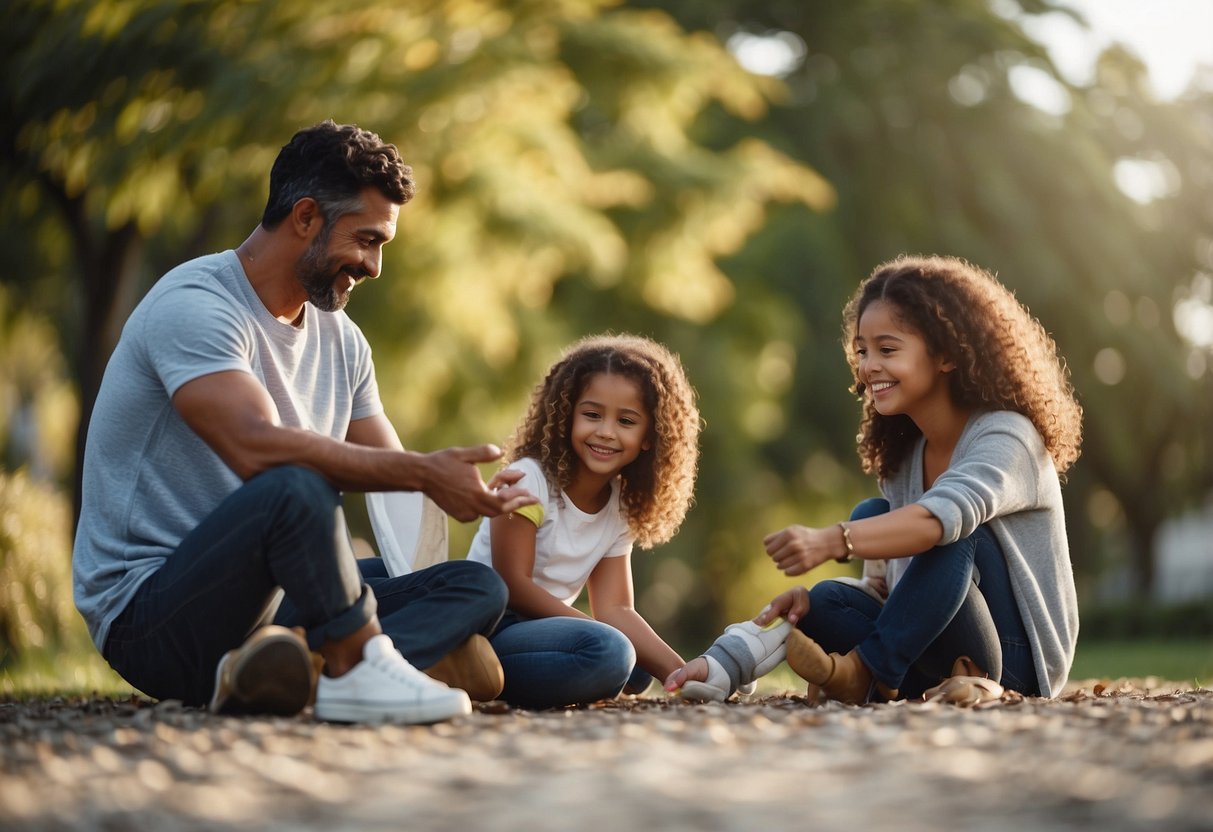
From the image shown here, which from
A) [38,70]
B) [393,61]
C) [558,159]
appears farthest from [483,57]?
[38,70]

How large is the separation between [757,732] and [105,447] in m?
1.81

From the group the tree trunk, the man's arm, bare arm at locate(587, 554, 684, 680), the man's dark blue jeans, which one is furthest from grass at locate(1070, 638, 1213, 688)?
the tree trunk

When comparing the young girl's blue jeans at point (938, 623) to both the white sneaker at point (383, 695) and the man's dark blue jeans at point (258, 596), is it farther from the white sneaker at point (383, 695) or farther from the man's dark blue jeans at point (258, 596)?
the white sneaker at point (383, 695)

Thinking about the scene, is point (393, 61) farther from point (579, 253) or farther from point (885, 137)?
point (885, 137)

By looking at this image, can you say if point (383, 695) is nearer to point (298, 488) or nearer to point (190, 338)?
point (298, 488)

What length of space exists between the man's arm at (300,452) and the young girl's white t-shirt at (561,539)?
0.81 m

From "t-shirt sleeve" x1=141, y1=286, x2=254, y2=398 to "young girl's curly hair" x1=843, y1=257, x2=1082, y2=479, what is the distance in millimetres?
1908

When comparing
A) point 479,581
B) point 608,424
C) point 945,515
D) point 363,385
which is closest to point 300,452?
point 479,581

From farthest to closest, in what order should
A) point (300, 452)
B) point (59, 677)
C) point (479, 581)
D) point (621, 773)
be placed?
point (59, 677)
point (479, 581)
point (300, 452)
point (621, 773)

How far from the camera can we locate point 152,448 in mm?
3455

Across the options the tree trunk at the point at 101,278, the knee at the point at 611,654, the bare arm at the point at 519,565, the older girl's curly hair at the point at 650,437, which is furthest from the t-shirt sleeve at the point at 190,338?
the tree trunk at the point at 101,278

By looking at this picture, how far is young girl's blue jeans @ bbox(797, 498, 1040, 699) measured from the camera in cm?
365

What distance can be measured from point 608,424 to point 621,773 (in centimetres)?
192

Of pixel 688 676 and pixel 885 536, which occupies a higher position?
pixel 885 536
